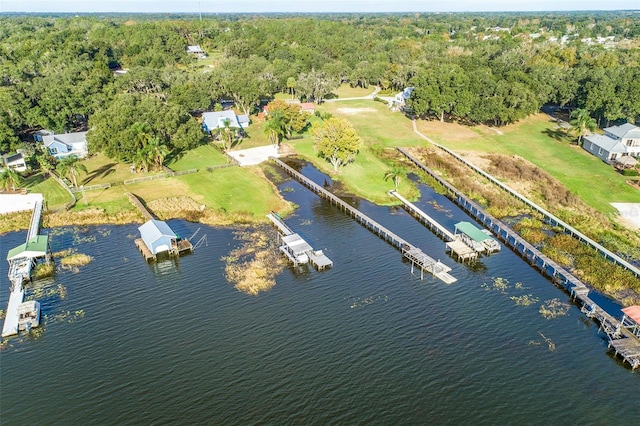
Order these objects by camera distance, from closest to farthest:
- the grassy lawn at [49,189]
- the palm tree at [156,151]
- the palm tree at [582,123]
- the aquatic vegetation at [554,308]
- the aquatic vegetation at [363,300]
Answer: the aquatic vegetation at [554,308], the aquatic vegetation at [363,300], the grassy lawn at [49,189], the palm tree at [156,151], the palm tree at [582,123]

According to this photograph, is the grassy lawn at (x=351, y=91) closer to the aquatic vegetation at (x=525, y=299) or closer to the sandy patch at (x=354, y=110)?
the sandy patch at (x=354, y=110)

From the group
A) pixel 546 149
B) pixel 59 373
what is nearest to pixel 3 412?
pixel 59 373

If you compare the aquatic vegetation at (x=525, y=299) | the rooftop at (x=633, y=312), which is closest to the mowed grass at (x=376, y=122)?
the aquatic vegetation at (x=525, y=299)

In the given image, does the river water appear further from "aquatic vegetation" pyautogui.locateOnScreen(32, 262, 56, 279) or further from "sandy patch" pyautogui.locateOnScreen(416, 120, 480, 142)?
"sandy patch" pyautogui.locateOnScreen(416, 120, 480, 142)

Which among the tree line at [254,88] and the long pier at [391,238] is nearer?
the long pier at [391,238]

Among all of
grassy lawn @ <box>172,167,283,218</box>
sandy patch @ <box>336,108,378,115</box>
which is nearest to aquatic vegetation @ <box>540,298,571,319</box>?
grassy lawn @ <box>172,167,283,218</box>

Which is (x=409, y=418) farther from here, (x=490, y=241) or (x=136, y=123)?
(x=136, y=123)

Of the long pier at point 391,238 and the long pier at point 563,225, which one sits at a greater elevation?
the long pier at point 563,225

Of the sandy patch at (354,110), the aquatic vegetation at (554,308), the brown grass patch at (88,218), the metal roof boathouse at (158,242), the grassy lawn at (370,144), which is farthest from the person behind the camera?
the sandy patch at (354,110)
